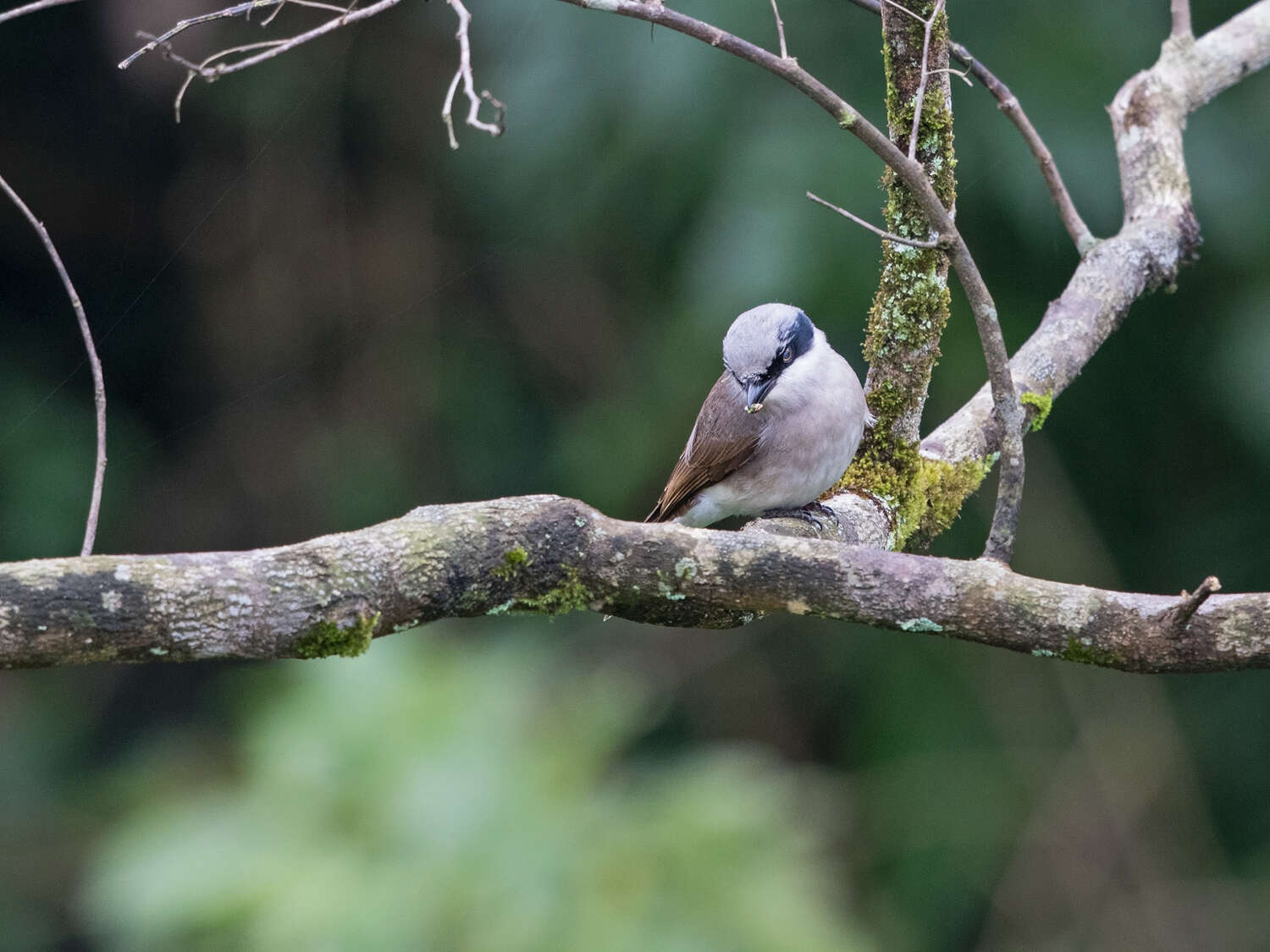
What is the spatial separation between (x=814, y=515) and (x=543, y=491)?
3421 mm

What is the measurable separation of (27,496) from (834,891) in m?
4.60

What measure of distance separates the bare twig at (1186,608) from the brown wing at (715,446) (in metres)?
1.93

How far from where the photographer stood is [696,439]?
3.99 meters

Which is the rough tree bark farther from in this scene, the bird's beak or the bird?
the bird's beak

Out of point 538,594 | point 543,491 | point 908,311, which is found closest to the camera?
point 538,594

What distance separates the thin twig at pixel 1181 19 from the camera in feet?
13.4

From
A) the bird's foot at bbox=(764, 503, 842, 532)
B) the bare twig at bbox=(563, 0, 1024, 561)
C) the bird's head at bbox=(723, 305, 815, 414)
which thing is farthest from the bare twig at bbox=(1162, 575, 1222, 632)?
the bird's head at bbox=(723, 305, 815, 414)

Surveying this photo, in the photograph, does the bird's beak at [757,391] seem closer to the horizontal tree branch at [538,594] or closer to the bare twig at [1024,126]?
the bare twig at [1024,126]

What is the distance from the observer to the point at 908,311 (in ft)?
10.2

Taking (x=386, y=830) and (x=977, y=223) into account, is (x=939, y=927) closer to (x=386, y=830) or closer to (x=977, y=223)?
(x=386, y=830)

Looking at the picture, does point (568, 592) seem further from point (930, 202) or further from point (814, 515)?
point (814, 515)

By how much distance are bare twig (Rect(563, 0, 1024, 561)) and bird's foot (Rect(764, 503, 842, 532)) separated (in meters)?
0.64

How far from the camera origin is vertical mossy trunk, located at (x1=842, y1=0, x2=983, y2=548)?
287cm

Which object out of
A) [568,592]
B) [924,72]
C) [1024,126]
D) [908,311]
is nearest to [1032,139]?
[1024,126]
